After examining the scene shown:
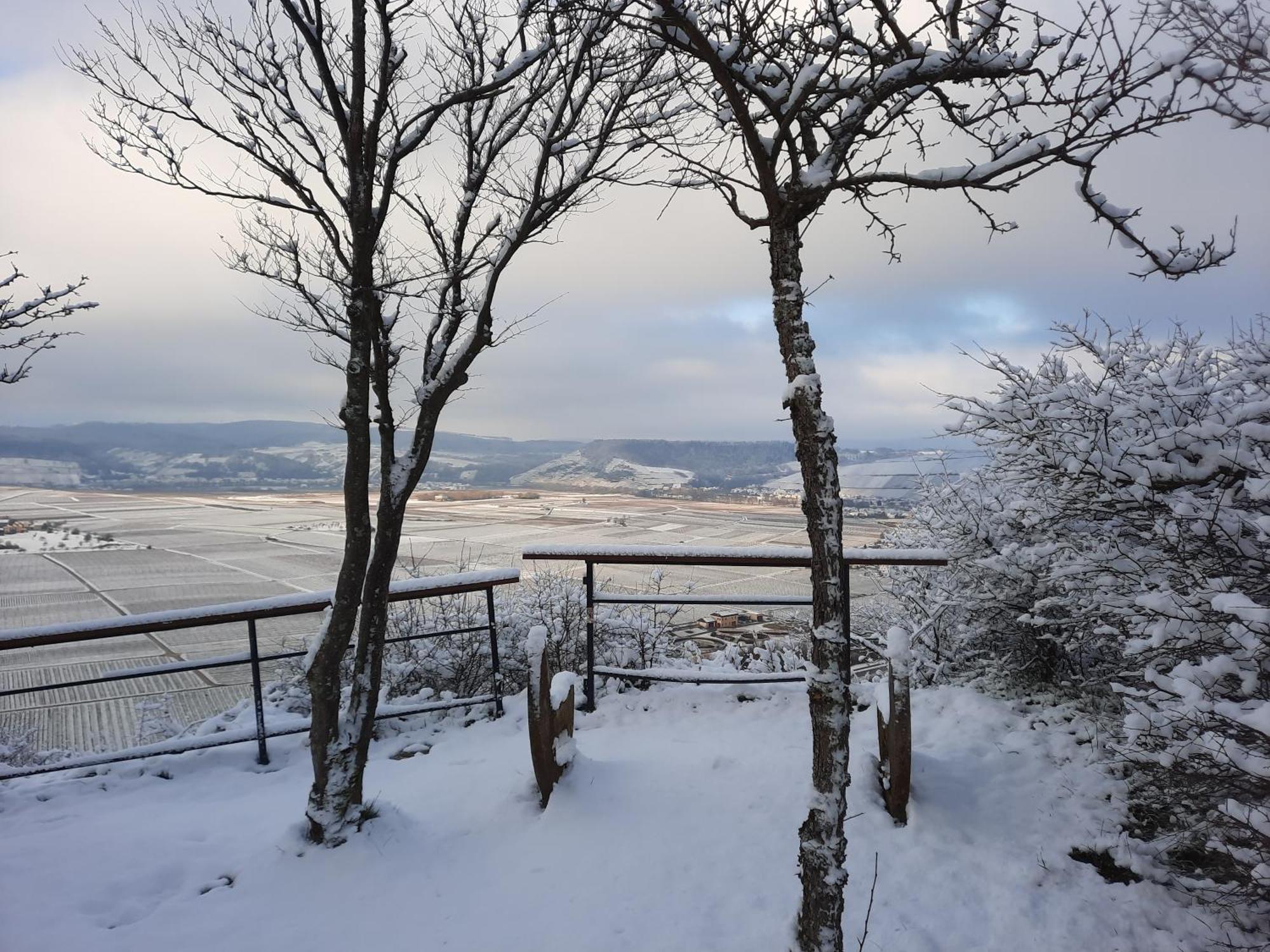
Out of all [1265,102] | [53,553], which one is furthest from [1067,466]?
[53,553]

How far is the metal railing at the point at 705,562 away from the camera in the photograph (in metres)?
3.79

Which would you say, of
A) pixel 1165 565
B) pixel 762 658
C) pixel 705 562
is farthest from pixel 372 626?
pixel 762 658

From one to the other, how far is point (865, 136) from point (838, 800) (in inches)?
72.6

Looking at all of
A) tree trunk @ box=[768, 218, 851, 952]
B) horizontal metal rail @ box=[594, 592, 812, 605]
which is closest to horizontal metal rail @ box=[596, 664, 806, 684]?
horizontal metal rail @ box=[594, 592, 812, 605]

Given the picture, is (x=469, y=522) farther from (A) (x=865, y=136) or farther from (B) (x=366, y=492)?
(A) (x=865, y=136)

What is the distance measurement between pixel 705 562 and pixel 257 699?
274 cm

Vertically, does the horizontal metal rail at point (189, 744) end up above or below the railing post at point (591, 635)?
below

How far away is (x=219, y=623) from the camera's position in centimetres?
332

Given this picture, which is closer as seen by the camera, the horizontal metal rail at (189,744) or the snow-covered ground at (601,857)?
the snow-covered ground at (601,857)

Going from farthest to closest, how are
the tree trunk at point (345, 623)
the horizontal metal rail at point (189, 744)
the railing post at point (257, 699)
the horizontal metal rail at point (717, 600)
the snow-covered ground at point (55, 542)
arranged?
the snow-covered ground at point (55, 542)
the horizontal metal rail at point (717, 600)
the railing post at point (257, 699)
the horizontal metal rail at point (189, 744)
the tree trunk at point (345, 623)

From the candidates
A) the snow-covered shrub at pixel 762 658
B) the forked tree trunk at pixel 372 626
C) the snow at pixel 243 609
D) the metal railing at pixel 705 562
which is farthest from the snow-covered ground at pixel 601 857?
the snow-covered shrub at pixel 762 658

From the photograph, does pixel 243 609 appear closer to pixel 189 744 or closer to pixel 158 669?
pixel 158 669

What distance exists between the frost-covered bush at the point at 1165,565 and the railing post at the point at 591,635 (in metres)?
2.17

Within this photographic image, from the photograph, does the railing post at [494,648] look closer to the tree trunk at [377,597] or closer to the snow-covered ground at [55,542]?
the tree trunk at [377,597]
